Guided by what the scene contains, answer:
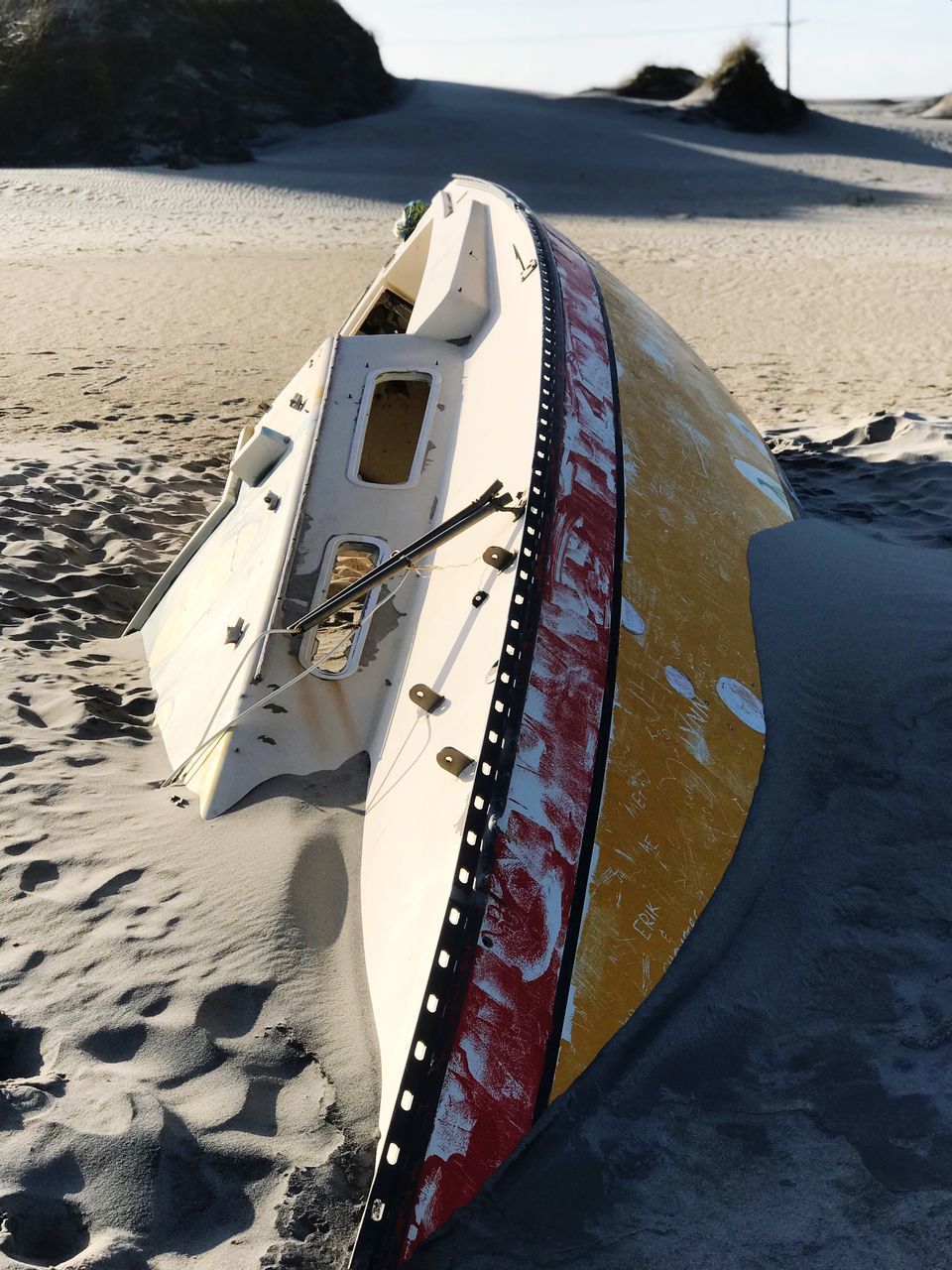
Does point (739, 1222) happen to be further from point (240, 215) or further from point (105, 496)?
point (240, 215)

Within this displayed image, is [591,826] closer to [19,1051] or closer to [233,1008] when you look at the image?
[233,1008]

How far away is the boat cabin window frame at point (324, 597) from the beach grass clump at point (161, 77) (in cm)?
2094

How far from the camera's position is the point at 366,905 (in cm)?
286

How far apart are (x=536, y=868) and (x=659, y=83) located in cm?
3468

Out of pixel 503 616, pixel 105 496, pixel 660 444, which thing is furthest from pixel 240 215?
pixel 503 616

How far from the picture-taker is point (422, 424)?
4203mm

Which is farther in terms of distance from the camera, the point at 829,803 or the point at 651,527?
the point at 651,527

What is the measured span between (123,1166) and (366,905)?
823mm

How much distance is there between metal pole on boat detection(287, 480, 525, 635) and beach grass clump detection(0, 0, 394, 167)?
2128cm

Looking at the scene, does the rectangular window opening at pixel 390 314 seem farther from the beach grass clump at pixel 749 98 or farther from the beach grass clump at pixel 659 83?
the beach grass clump at pixel 659 83

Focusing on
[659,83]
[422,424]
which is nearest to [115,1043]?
[422,424]

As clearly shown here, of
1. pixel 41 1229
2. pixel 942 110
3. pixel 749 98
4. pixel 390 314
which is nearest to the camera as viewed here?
pixel 41 1229

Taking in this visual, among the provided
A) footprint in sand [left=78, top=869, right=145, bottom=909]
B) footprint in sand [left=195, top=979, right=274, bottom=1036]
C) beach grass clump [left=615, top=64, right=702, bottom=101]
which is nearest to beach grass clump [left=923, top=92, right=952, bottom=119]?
beach grass clump [left=615, top=64, right=702, bottom=101]

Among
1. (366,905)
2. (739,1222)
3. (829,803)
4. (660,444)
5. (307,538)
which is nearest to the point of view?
(739,1222)
